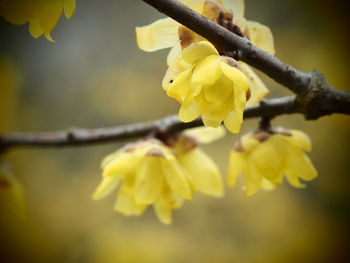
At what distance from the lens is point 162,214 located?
1.09 m

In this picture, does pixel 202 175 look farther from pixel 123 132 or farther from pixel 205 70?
pixel 205 70

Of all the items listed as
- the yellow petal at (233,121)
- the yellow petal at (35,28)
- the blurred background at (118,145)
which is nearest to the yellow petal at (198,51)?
the yellow petal at (233,121)

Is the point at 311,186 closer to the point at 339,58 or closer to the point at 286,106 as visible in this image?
the point at 339,58

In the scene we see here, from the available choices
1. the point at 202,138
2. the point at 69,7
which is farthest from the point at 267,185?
the point at 69,7

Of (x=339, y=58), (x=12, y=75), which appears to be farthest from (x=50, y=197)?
(x=339, y=58)

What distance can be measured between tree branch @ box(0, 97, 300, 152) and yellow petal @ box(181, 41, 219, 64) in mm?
264

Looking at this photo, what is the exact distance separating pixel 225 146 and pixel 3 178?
2.26 m

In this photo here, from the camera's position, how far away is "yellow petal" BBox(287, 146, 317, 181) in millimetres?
963

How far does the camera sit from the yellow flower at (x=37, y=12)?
0.67 m

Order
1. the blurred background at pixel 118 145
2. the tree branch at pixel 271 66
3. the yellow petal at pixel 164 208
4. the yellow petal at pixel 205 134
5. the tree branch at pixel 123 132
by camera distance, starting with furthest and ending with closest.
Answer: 1. the blurred background at pixel 118 145
2. the yellow petal at pixel 205 134
3. the yellow petal at pixel 164 208
4. the tree branch at pixel 123 132
5. the tree branch at pixel 271 66

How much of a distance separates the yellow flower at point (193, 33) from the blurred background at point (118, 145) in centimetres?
231

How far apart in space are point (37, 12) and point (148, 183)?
47 cm

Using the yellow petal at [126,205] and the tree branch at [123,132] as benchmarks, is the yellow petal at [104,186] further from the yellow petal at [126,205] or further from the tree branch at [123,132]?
the tree branch at [123,132]

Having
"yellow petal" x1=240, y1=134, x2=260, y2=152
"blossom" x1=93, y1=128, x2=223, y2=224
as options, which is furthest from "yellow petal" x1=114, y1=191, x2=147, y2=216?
"yellow petal" x1=240, y1=134, x2=260, y2=152
